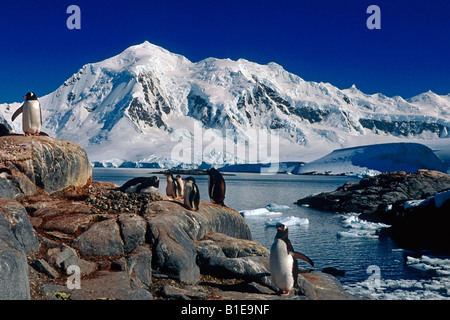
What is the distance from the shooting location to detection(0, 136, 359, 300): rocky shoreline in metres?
7.98

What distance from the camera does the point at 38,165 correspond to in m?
12.9

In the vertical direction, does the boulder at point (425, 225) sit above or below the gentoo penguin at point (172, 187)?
below

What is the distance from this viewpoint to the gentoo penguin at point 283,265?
10.5m

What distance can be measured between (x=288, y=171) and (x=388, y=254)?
483 ft

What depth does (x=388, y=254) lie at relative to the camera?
974 inches

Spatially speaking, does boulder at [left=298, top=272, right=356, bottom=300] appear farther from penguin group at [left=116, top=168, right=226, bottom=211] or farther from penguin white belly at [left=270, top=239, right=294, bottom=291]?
penguin group at [left=116, top=168, right=226, bottom=211]

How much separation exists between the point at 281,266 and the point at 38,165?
7.90 m

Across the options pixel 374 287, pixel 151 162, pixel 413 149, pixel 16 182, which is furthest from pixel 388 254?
pixel 151 162

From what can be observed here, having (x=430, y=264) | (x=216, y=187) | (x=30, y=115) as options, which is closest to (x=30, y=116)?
(x=30, y=115)

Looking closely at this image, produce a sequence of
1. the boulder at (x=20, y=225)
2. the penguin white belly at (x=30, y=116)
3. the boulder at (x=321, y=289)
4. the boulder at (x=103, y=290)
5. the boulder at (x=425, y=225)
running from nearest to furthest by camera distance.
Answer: the boulder at (x=103, y=290), the boulder at (x=20, y=225), the boulder at (x=321, y=289), the penguin white belly at (x=30, y=116), the boulder at (x=425, y=225)

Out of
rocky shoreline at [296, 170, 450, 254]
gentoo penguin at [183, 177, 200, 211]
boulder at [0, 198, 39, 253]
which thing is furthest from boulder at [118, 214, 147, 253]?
rocky shoreline at [296, 170, 450, 254]

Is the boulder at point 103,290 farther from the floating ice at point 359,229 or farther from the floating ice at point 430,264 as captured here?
the floating ice at point 359,229

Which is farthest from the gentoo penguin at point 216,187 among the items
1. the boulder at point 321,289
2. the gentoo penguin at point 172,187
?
the boulder at point 321,289

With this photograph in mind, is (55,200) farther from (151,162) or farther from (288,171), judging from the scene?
(151,162)
